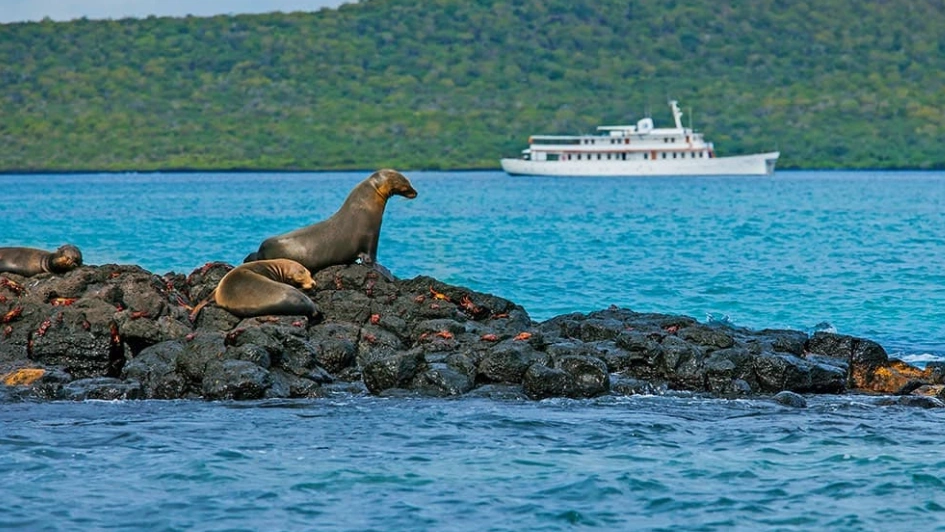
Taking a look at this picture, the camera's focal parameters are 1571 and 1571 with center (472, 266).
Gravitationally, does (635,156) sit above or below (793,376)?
above

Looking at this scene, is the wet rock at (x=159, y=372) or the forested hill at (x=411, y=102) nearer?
the wet rock at (x=159, y=372)

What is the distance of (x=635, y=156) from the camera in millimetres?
136750

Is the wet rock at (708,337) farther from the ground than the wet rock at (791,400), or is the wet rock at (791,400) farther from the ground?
the wet rock at (708,337)

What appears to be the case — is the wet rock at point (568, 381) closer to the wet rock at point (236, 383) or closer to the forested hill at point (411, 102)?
the wet rock at point (236, 383)

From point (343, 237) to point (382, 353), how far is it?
3766 mm

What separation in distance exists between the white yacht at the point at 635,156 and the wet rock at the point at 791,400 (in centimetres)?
11632

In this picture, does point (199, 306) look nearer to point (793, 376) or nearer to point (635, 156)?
point (793, 376)

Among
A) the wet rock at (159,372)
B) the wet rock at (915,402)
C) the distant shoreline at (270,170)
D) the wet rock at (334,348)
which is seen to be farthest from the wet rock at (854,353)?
the distant shoreline at (270,170)

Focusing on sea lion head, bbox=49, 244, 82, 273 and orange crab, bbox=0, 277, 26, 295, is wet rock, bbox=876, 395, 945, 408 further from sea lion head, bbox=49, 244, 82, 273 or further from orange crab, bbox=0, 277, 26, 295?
sea lion head, bbox=49, 244, 82, 273

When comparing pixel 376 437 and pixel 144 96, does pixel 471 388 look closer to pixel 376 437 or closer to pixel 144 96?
pixel 376 437

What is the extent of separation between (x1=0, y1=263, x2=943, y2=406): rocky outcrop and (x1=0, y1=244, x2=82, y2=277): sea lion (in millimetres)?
1515

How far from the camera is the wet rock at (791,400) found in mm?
17719

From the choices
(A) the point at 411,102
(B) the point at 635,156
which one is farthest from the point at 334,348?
(A) the point at 411,102

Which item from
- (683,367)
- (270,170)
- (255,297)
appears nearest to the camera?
(683,367)
